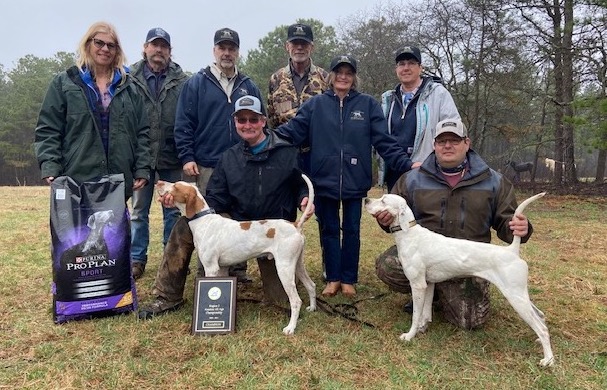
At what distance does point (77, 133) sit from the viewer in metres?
4.03

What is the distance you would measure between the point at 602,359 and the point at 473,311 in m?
0.91

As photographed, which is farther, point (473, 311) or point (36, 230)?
point (36, 230)

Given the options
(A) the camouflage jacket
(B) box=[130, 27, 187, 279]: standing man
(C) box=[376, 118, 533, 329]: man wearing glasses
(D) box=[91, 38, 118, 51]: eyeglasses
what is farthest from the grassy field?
(D) box=[91, 38, 118, 51]: eyeglasses

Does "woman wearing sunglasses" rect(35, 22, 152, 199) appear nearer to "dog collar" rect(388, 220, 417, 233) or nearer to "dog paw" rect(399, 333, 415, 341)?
"dog collar" rect(388, 220, 417, 233)

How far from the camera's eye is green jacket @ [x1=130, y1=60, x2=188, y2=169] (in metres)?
4.93

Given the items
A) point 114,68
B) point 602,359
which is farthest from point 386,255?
point 114,68

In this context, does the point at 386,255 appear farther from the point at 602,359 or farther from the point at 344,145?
the point at 602,359

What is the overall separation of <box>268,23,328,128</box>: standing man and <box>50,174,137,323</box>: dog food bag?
204 centimetres

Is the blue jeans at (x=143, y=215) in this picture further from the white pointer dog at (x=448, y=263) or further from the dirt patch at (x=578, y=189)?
the dirt patch at (x=578, y=189)

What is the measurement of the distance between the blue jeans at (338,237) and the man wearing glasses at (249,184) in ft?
1.76

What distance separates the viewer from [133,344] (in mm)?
3354

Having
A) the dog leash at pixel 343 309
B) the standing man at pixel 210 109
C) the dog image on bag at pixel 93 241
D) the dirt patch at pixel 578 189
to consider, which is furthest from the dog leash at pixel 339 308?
the dirt patch at pixel 578 189

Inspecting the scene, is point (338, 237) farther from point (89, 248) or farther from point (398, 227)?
point (89, 248)

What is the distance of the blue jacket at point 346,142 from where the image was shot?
446 cm
